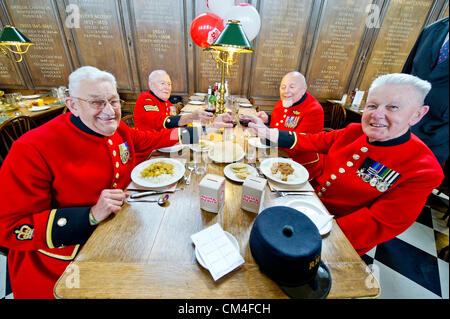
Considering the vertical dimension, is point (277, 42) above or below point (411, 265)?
above

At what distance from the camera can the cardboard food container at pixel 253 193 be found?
3.27 feet

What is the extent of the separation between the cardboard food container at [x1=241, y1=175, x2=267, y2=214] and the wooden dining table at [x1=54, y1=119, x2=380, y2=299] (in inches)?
1.7

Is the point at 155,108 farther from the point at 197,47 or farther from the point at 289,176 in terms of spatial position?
the point at 197,47

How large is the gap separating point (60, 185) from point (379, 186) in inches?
76.5

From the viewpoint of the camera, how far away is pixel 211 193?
0.99 m

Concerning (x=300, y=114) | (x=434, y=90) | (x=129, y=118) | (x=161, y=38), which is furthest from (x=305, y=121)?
(x=161, y=38)

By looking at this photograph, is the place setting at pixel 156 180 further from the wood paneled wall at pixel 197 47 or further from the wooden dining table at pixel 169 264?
the wood paneled wall at pixel 197 47

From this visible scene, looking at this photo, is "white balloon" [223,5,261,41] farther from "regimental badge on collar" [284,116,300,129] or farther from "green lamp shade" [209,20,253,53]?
"green lamp shade" [209,20,253,53]

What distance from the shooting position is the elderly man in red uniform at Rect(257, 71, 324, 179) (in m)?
2.15

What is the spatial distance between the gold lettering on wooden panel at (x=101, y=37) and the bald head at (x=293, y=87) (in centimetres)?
409

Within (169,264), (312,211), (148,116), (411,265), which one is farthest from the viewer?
(148,116)

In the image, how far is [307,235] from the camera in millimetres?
694

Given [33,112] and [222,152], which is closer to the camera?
[222,152]

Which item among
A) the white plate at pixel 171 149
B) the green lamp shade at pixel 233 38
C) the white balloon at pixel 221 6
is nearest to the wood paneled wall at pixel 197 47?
the white balloon at pixel 221 6
